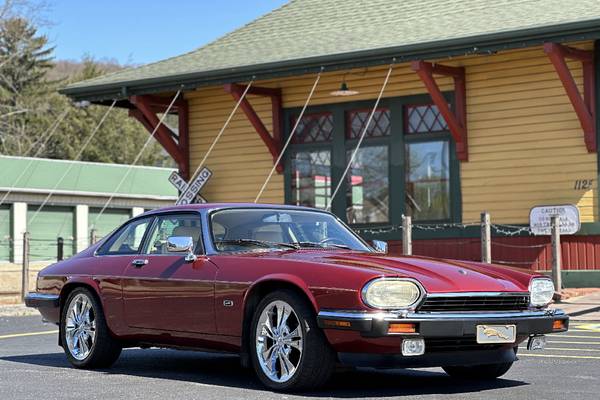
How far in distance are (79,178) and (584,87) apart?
2708 cm

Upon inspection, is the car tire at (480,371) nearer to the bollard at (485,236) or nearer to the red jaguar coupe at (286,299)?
the red jaguar coupe at (286,299)

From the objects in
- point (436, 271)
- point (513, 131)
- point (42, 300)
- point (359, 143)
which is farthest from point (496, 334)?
point (359, 143)

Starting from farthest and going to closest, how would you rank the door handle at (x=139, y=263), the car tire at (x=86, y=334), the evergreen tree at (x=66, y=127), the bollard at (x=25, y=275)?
the evergreen tree at (x=66, y=127)
the bollard at (x=25, y=275)
the car tire at (x=86, y=334)
the door handle at (x=139, y=263)

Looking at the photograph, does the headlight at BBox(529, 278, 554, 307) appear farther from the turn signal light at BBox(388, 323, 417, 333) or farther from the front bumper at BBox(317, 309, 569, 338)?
the turn signal light at BBox(388, 323, 417, 333)

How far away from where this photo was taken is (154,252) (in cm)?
988

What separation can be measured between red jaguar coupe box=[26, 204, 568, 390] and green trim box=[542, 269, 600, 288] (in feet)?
37.4

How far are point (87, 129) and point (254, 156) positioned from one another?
42.5m

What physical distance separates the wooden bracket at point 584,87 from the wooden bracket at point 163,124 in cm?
952

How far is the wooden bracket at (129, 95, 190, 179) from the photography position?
1029 inches

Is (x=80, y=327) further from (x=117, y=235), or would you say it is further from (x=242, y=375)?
(x=242, y=375)

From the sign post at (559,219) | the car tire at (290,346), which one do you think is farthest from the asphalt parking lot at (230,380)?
the sign post at (559,219)

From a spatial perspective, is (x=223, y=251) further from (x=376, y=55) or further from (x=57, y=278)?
(x=376, y=55)

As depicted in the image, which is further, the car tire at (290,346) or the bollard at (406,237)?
the bollard at (406,237)

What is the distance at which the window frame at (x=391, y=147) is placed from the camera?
74.6ft
